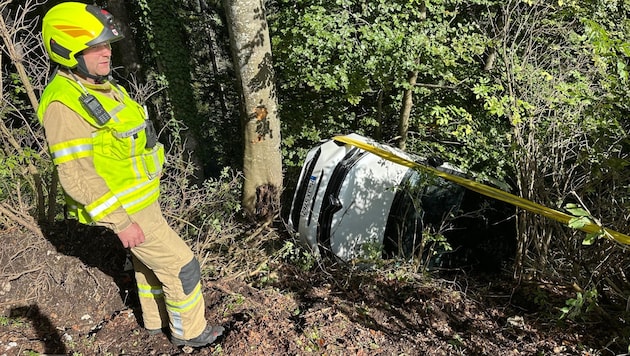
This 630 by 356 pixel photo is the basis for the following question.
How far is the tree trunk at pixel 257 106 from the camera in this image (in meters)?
4.30

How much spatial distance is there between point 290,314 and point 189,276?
89 cm

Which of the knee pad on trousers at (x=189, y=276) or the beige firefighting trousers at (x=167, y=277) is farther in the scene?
the knee pad on trousers at (x=189, y=276)

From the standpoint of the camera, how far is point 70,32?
2.22 meters

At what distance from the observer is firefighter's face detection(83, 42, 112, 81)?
2318mm

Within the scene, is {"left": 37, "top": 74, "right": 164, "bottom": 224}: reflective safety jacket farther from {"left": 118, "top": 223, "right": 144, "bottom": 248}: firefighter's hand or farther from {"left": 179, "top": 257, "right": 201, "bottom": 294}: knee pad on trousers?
{"left": 179, "top": 257, "right": 201, "bottom": 294}: knee pad on trousers

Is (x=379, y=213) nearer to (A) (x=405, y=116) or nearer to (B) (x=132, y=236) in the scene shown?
(A) (x=405, y=116)

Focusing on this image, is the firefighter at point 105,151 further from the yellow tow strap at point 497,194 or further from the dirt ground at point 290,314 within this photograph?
the yellow tow strap at point 497,194

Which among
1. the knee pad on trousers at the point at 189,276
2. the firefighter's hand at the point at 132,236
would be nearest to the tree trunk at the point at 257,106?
the knee pad on trousers at the point at 189,276

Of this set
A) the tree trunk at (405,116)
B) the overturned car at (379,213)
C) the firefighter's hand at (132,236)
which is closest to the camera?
the firefighter's hand at (132,236)

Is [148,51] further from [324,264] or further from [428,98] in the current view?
[324,264]

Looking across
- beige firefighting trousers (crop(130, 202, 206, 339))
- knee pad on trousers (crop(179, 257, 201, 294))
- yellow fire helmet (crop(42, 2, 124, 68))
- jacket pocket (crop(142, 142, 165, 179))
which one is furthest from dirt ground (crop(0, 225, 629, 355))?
yellow fire helmet (crop(42, 2, 124, 68))

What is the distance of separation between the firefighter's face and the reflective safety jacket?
10 centimetres

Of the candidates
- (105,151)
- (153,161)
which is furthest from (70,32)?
(153,161)

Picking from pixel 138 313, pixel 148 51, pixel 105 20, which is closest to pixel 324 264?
pixel 138 313
